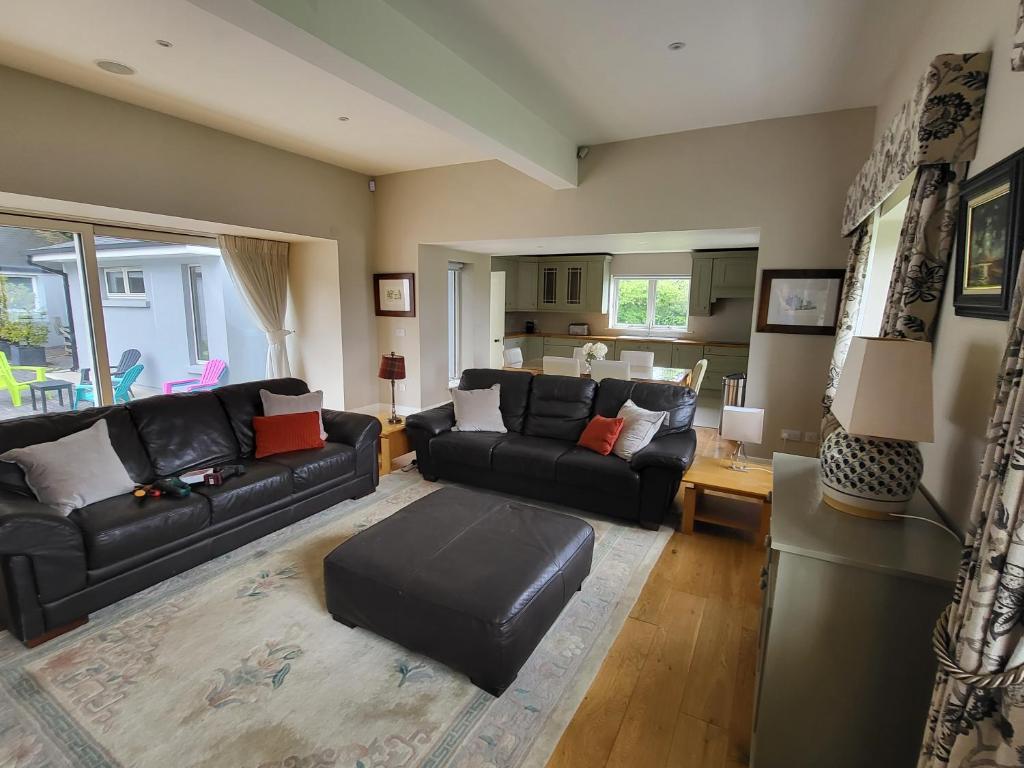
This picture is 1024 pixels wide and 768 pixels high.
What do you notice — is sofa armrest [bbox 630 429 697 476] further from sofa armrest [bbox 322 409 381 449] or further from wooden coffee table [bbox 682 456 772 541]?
sofa armrest [bbox 322 409 381 449]

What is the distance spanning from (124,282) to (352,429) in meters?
2.72

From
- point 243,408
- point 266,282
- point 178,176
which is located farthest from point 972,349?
point 266,282

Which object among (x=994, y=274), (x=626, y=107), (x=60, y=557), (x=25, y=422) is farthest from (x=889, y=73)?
(x=25, y=422)

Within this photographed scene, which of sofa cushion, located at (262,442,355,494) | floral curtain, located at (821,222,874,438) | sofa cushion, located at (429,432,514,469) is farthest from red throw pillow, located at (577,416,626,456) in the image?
sofa cushion, located at (262,442,355,494)

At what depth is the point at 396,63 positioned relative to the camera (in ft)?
8.50

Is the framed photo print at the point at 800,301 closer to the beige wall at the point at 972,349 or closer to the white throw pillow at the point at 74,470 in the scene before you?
the beige wall at the point at 972,349

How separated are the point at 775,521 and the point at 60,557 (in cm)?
298

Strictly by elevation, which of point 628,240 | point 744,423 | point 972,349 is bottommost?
point 744,423

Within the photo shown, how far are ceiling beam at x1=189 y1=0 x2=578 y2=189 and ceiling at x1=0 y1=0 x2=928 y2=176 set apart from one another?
0.06 ft

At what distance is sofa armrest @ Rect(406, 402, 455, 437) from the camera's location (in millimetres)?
4059

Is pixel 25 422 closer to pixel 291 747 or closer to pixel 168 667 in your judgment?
pixel 168 667

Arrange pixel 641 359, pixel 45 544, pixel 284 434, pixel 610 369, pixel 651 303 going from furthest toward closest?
pixel 651 303 → pixel 641 359 → pixel 610 369 → pixel 284 434 → pixel 45 544

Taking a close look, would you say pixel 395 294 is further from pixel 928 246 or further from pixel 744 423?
pixel 928 246

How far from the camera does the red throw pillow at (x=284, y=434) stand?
11.3ft
